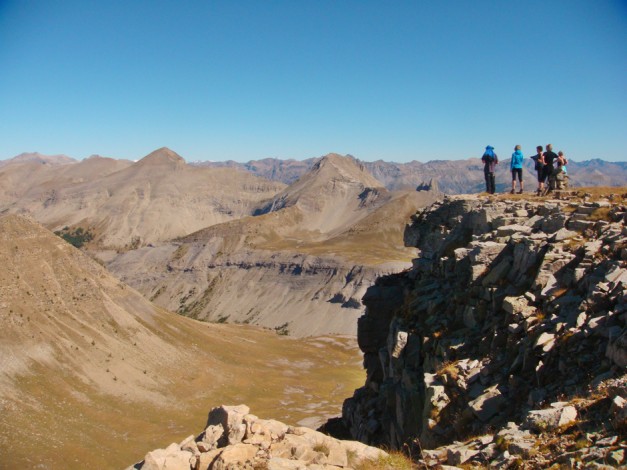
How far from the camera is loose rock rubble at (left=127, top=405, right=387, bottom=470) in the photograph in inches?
562

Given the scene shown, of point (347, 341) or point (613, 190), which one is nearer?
point (613, 190)

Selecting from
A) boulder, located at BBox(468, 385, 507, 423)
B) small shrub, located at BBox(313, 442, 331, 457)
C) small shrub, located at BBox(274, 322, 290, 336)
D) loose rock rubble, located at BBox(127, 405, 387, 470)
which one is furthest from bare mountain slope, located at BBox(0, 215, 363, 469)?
small shrub, located at BBox(274, 322, 290, 336)

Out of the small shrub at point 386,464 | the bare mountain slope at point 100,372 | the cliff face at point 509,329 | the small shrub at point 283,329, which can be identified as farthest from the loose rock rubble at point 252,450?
the small shrub at point 283,329

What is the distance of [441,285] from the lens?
31.5m

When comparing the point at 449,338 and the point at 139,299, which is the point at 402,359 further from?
the point at 139,299

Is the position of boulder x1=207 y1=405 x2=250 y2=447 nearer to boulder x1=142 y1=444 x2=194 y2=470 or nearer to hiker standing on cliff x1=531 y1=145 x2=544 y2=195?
boulder x1=142 y1=444 x2=194 y2=470

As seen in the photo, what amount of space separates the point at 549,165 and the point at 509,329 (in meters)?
19.7

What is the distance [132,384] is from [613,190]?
70.4 meters

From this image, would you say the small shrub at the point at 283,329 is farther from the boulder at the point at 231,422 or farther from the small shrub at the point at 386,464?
the small shrub at the point at 386,464

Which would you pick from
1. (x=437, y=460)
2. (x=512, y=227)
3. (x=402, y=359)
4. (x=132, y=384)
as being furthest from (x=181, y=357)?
(x=437, y=460)

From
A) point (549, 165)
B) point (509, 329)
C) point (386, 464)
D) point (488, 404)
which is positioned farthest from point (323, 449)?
point (549, 165)

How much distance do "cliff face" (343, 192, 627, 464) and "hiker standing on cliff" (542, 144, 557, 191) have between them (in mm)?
4133

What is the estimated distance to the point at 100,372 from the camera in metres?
74.2

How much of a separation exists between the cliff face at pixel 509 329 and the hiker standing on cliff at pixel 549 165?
4133 mm
